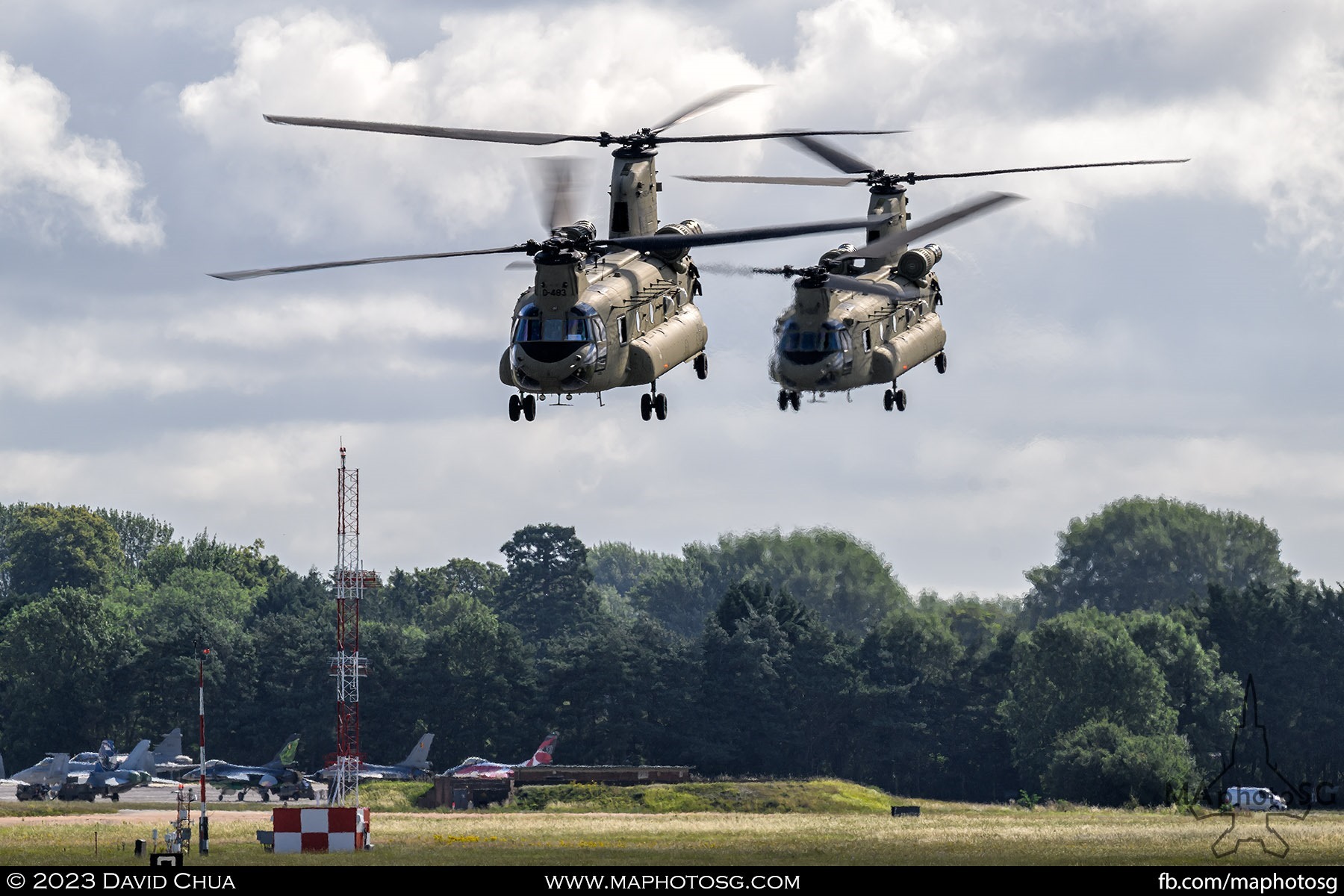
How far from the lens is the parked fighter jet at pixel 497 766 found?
15650 centimetres

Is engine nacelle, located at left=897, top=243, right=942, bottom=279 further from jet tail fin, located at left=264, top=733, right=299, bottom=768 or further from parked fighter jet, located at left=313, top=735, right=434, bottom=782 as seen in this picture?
jet tail fin, located at left=264, top=733, right=299, bottom=768

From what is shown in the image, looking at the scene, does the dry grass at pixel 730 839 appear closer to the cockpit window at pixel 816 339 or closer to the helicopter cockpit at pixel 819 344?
the helicopter cockpit at pixel 819 344

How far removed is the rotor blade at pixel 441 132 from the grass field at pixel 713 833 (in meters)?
28.2

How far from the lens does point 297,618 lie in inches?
7682

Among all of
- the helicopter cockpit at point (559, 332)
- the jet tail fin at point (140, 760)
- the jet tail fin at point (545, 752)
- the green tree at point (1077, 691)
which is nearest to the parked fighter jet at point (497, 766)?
the jet tail fin at point (545, 752)

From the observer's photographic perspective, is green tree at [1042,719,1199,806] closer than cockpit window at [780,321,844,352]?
No

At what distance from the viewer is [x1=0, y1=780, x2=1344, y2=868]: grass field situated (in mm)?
80562

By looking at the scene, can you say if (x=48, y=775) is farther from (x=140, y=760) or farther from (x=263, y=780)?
(x=263, y=780)

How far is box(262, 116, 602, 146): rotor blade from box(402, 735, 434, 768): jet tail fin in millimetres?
95840

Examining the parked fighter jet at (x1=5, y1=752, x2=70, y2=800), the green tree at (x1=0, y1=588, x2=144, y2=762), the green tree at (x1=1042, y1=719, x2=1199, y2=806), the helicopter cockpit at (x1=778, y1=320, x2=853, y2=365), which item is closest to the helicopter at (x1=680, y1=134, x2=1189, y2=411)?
the helicopter cockpit at (x1=778, y1=320, x2=853, y2=365)

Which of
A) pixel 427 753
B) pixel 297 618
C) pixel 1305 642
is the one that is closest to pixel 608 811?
pixel 427 753

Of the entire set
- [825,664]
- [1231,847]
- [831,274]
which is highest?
[831,274]
